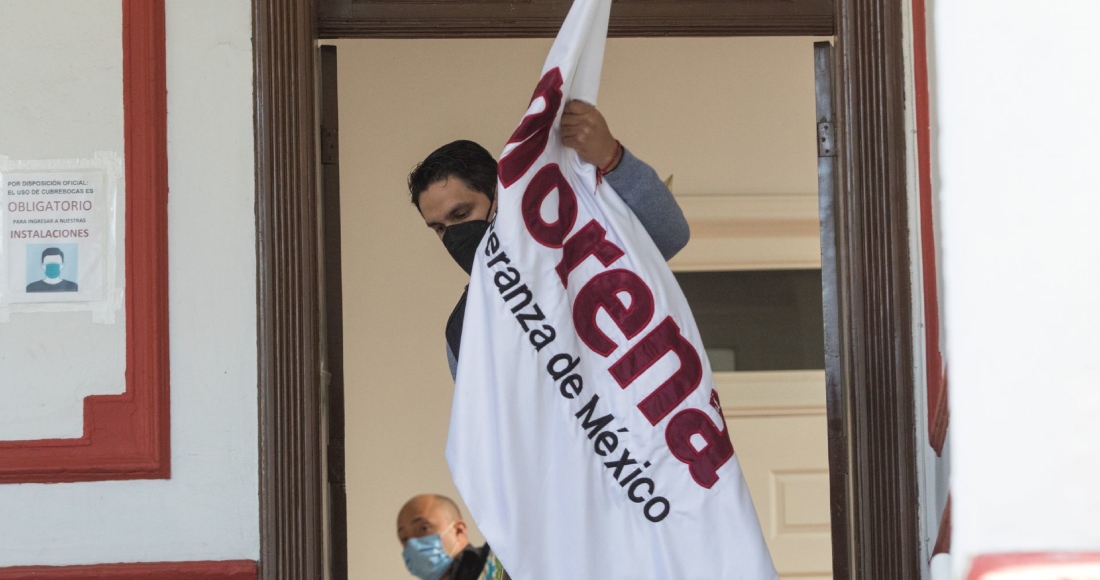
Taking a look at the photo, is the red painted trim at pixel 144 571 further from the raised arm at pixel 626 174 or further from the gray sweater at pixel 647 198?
the raised arm at pixel 626 174

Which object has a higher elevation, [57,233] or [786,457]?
[57,233]

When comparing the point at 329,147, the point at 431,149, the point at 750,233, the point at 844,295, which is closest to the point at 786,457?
the point at 750,233

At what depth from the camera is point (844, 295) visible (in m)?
2.28

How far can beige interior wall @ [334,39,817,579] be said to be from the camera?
4055mm

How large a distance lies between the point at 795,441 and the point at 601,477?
261 centimetres

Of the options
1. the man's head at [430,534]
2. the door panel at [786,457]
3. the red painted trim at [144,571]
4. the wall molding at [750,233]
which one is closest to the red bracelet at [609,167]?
the red painted trim at [144,571]

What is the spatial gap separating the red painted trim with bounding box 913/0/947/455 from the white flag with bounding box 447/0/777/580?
0.60 meters

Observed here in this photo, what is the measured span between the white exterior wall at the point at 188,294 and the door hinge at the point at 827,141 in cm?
120

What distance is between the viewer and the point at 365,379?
163 inches

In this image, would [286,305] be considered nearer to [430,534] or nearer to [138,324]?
[138,324]

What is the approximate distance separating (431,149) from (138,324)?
2.04 metres

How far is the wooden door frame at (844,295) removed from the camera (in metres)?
2.16

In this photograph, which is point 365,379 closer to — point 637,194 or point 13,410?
point 13,410

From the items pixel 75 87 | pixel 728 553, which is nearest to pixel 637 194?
pixel 728 553
